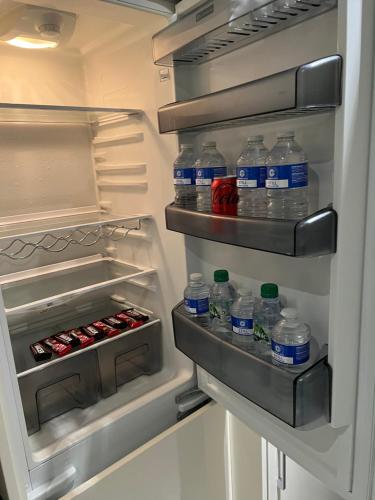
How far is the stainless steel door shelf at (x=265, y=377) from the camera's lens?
729 millimetres

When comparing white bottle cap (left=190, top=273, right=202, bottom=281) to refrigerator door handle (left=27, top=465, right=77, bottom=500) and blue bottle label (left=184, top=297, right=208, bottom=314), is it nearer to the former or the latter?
blue bottle label (left=184, top=297, right=208, bottom=314)

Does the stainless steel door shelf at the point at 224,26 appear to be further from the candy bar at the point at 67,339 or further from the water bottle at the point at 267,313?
the candy bar at the point at 67,339

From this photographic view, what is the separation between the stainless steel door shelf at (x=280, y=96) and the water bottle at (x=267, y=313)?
1.24 ft

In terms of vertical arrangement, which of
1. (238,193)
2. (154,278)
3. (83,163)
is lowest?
(154,278)

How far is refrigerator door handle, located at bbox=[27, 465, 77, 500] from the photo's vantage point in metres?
0.93

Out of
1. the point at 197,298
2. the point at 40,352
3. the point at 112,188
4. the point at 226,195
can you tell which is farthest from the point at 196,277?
the point at 112,188

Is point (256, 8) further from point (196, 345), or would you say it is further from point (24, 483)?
point (24, 483)

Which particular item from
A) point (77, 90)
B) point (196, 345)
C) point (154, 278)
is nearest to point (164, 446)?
point (196, 345)

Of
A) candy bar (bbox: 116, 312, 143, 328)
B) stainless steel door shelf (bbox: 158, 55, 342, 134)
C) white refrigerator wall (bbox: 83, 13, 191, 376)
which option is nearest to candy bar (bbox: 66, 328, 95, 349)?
candy bar (bbox: 116, 312, 143, 328)

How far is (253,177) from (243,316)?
33 cm

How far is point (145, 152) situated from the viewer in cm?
123

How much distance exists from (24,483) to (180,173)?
864 millimetres

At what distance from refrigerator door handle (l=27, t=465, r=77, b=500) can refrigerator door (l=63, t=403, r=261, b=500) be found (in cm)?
5

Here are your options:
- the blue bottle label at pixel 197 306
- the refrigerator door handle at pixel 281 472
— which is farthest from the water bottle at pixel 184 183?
the refrigerator door handle at pixel 281 472
